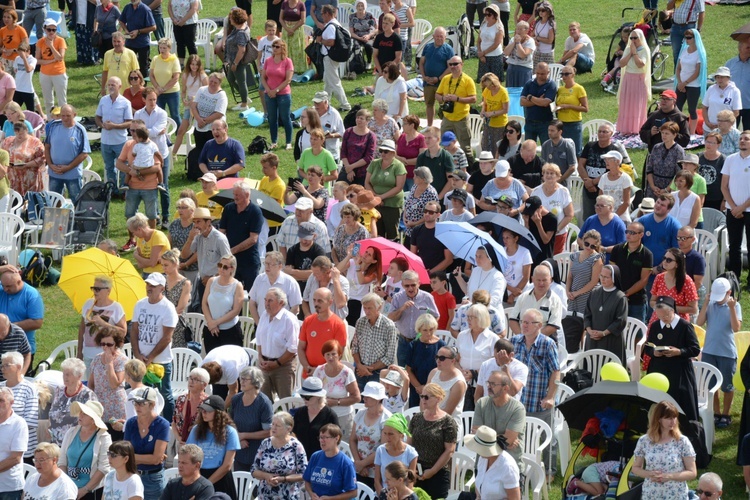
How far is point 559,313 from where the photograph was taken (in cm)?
1277

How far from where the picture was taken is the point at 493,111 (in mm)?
17922

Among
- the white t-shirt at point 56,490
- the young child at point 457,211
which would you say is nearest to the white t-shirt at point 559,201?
the young child at point 457,211

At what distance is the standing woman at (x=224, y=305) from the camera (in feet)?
44.2

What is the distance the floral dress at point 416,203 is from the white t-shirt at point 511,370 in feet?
12.1

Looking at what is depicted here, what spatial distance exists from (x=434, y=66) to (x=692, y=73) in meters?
3.62

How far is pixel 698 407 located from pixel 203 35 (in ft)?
46.5

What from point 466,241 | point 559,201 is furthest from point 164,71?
point 466,241

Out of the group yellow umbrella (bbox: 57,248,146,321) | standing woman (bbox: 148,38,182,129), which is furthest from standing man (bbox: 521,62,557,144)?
yellow umbrella (bbox: 57,248,146,321)

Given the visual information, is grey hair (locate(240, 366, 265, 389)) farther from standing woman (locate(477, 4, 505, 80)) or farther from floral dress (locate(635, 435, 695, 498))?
standing woman (locate(477, 4, 505, 80))

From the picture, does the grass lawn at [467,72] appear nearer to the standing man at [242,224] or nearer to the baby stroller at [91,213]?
the baby stroller at [91,213]

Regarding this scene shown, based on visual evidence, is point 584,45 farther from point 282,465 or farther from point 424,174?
point 282,465

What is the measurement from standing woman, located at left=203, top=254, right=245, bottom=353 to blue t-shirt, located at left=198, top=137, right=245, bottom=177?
360 cm

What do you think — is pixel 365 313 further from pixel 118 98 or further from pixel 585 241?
pixel 118 98

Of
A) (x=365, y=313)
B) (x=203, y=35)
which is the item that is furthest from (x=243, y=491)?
(x=203, y=35)
